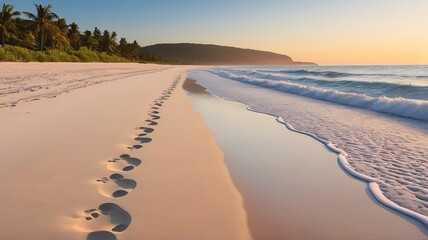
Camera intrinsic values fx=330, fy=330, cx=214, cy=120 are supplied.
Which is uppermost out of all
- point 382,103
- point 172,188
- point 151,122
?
point 382,103

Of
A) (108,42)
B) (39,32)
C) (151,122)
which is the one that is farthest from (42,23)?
(151,122)

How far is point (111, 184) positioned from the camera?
2408 mm

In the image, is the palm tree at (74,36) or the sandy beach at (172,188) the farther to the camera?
the palm tree at (74,36)

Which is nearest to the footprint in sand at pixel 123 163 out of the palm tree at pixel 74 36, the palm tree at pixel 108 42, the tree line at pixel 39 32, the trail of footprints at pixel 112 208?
the trail of footprints at pixel 112 208

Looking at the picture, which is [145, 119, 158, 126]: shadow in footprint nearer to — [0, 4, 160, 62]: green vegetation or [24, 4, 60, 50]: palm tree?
[0, 4, 160, 62]: green vegetation

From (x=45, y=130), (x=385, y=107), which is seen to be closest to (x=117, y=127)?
(x=45, y=130)

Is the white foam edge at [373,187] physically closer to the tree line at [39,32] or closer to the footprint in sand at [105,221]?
the footprint in sand at [105,221]

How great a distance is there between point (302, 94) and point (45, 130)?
984 centimetres

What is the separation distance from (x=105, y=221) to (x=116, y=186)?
55 centimetres

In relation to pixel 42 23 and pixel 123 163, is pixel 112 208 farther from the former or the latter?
pixel 42 23

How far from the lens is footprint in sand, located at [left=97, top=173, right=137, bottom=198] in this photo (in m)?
2.25

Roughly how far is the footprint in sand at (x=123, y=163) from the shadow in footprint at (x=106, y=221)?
0.77 m

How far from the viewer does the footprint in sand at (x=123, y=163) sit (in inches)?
110

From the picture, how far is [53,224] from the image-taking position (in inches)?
70.9
